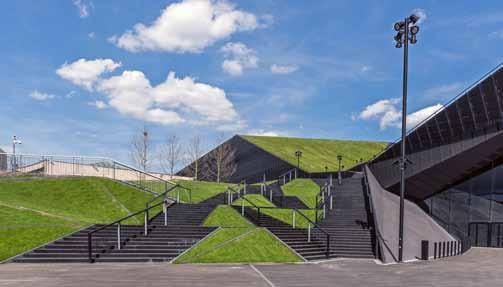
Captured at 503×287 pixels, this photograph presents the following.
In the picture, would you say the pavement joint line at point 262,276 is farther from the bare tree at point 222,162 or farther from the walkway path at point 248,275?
the bare tree at point 222,162

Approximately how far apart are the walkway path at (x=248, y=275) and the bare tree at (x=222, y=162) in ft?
164

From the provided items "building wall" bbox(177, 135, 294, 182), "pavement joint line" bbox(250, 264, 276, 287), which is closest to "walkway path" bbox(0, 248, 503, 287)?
"pavement joint line" bbox(250, 264, 276, 287)

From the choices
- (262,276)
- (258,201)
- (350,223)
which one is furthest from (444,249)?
(262,276)

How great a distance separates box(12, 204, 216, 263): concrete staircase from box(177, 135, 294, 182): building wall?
39.5 m

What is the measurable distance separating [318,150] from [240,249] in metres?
61.0

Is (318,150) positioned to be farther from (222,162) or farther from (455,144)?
(455,144)

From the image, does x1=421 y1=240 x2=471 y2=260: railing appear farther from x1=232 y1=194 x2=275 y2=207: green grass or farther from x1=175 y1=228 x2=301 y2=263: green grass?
x1=232 y1=194 x2=275 y2=207: green grass

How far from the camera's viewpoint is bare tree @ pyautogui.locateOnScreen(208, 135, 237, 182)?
66.6m

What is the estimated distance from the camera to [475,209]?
3344cm

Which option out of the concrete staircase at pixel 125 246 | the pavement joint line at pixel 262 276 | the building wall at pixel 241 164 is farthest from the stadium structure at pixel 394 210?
the building wall at pixel 241 164

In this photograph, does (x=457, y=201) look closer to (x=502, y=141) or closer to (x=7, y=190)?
(x=502, y=141)

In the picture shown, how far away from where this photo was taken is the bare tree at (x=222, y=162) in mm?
66625

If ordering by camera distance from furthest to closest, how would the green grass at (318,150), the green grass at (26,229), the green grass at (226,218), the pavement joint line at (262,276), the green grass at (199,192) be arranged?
1. the green grass at (318,150)
2. the green grass at (199,192)
3. the green grass at (226,218)
4. the green grass at (26,229)
5. the pavement joint line at (262,276)

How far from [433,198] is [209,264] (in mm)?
23636
